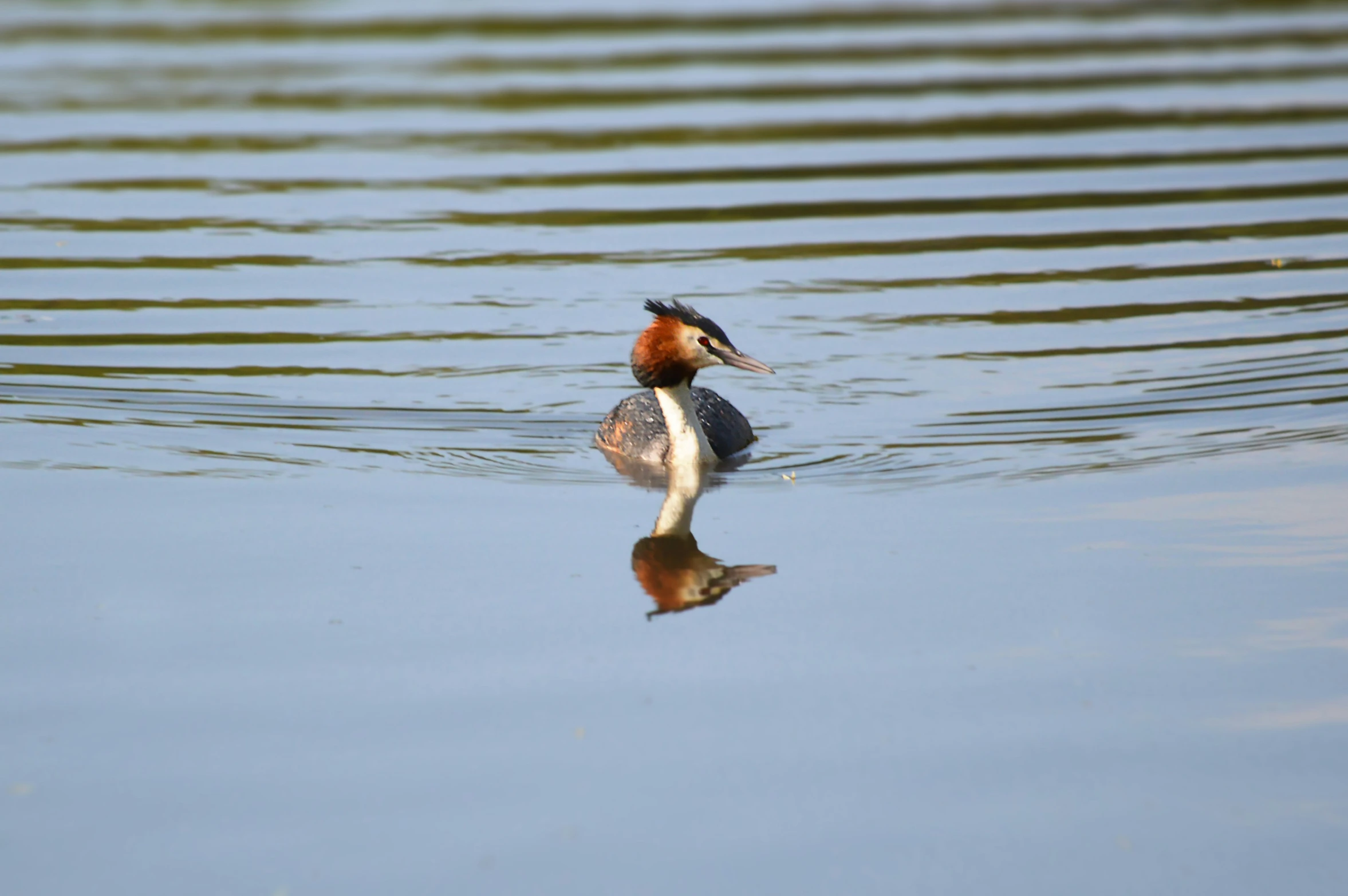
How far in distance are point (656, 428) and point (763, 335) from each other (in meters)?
3.24

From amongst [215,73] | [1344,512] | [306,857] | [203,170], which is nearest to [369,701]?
[306,857]

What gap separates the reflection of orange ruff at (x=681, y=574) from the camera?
9.11 meters

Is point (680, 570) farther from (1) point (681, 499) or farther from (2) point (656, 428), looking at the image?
(2) point (656, 428)

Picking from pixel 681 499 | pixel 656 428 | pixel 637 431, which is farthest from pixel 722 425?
pixel 681 499

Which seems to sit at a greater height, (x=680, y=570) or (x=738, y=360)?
(x=738, y=360)

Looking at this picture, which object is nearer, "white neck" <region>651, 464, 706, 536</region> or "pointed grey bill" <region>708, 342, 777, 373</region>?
"white neck" <region>651, 464, 706, 536</region>

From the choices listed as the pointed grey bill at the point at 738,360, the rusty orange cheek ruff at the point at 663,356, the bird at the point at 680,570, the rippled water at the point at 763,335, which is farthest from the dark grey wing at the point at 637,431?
the bird at the point at 680,570

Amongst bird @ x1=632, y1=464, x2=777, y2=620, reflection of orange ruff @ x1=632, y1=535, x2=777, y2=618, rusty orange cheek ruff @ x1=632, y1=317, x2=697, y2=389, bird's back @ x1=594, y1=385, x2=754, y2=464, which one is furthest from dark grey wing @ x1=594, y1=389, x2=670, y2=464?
reflection of orange ruff @ x1=632, y1=535, x2=777, y2=618

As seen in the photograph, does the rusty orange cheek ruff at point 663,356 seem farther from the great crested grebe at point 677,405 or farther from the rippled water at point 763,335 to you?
the rippled water at point 763,335

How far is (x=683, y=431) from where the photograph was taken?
12.0 meters

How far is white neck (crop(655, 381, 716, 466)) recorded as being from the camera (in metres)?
11.9

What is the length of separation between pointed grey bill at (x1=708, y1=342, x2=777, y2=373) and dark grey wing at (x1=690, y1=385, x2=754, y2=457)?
58 cm

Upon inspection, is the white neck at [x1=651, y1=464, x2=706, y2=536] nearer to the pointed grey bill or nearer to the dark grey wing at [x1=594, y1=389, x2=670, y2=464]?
the dark grey wing at [x1=594, y1=389, x2=670, y2=464]

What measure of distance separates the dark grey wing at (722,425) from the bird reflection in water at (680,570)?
4.54 feet
